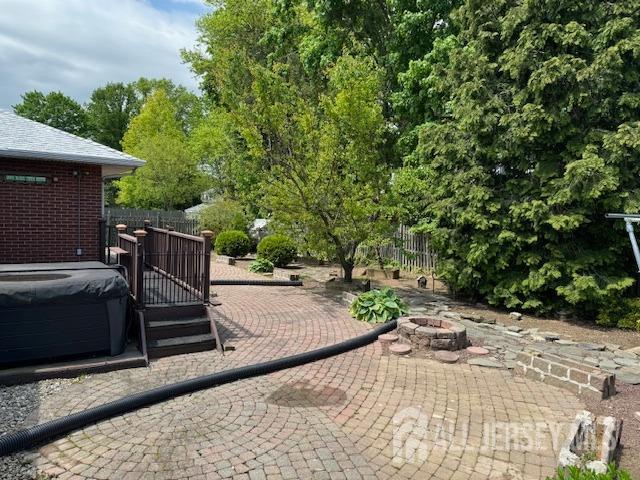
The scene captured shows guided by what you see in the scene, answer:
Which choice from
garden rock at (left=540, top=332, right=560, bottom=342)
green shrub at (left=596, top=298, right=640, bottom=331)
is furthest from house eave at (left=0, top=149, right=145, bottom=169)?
green shrub at (left=596, top=298, right=640, bottom=331)

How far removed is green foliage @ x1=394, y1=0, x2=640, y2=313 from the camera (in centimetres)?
775

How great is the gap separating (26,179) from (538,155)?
382 inches

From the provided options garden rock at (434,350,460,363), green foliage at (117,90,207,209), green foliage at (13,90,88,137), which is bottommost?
garden rock at (434,350,460,363)

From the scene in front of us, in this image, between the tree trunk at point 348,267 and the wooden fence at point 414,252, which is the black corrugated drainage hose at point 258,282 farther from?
the wooden fence at point 414,252

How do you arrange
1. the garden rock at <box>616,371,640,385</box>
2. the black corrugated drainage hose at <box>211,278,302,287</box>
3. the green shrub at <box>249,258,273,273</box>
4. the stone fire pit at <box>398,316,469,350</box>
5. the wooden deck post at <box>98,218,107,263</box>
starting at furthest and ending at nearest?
the green shrub at <box>249,258,273,273</box>, the black corrugated drainage hose at <box>211,278,302,287</box>, the wooden deck post at <box>98,218,107,263</box>, the stone fire pit at <box>398,316,469,350</box>, the garden rock at <box>616,371,640,385</box>

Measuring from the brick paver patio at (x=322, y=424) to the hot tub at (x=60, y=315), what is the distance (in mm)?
581

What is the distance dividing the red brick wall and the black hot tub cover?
1.46 meters

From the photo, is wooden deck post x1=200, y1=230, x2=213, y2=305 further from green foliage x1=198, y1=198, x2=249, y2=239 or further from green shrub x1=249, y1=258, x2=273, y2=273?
green foliage x1=198, y1=198, x2=249, y2=239

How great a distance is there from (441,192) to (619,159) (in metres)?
3.47

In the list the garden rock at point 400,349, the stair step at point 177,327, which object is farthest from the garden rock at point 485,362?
the stair step at point 177,327

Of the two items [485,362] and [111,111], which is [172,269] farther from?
[111,111]

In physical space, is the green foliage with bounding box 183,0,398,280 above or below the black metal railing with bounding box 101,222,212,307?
above

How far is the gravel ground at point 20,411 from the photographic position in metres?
3.10

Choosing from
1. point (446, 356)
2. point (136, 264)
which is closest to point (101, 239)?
point (136, 264)
